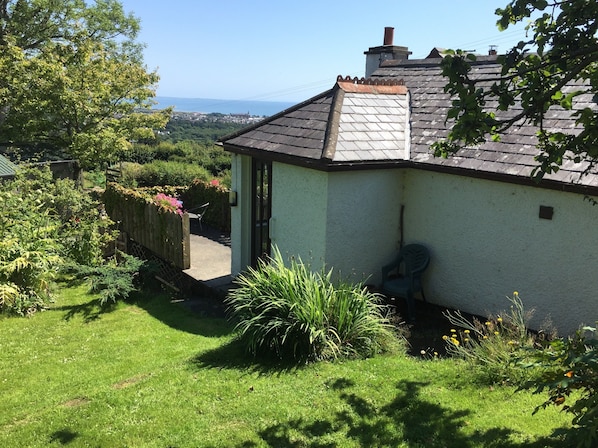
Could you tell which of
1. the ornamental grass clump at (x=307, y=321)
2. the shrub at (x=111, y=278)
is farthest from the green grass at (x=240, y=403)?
the shrub at (x=111, y=278)

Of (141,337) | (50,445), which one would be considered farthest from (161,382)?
(141,337)

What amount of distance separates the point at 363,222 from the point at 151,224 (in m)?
6.14

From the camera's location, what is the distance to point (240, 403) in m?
5.16

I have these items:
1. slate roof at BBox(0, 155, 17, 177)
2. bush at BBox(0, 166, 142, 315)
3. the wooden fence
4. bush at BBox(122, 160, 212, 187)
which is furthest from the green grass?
bush at BBox(122, 160, 212, 187)

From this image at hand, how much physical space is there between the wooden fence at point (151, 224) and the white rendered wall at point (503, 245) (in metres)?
5.27

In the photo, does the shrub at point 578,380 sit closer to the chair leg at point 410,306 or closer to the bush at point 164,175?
the chair leg at point 410,306

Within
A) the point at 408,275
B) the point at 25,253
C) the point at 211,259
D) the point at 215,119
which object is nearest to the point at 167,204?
the point at 211,259

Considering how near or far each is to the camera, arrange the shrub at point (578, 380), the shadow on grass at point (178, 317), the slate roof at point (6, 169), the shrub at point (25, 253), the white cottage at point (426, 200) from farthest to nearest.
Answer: the slate roof at point (6, 169) < the shrub at point (25, 253) < the shadow on grass at point (178, 317) < the white cottage at point (426, 200) < the shrub at point (578, 380)

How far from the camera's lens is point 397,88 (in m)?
10.4

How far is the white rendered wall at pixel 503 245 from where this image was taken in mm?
7135

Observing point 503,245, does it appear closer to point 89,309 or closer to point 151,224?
point 89,309

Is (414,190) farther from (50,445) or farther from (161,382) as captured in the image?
(50,445)

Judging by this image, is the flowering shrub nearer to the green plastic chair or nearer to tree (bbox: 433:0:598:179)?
the green plastic chair

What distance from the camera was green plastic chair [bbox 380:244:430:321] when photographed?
337 inches
